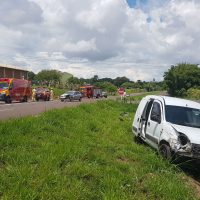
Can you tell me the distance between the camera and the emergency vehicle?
3747cm

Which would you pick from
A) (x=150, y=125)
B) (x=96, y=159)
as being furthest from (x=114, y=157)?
(x=150, y=125)

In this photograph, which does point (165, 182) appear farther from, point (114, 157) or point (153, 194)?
point (114, 157)

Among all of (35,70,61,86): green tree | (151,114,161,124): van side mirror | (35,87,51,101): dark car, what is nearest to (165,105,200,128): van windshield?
(151,114,161,124): van side mirror

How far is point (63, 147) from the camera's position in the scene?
29.9 ft

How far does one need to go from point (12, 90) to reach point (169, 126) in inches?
1197

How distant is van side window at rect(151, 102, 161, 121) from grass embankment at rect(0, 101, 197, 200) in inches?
37.7

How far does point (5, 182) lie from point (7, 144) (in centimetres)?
253

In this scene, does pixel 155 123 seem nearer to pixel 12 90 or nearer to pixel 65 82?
pixel 12 90

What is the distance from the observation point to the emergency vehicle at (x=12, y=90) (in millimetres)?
37469

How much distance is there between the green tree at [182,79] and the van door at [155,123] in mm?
68686

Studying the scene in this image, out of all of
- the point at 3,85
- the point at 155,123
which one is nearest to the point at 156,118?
the point at 155,123

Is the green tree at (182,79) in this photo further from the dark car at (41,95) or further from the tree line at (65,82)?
the dark car at (41,95)

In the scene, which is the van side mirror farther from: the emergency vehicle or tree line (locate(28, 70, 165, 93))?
tree line (locate(28, 70, 165, 93))

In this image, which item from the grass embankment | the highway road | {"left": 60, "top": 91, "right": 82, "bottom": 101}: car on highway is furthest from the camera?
{"left": 60, "top": 91, "right": 82, "bottom": 101}: car on highway
